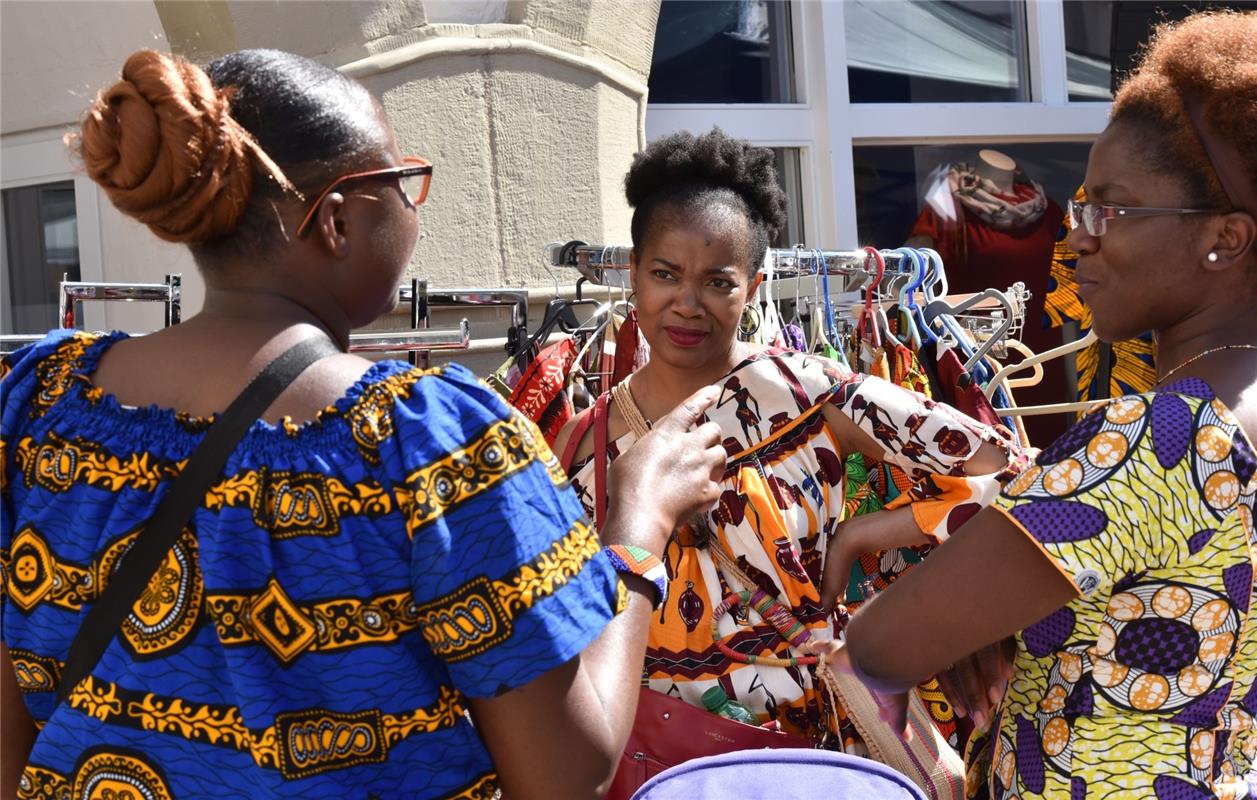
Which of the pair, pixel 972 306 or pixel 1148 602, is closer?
pixel 1148 602

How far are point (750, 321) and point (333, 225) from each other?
189cm

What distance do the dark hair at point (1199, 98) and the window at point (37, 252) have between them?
13.1ft

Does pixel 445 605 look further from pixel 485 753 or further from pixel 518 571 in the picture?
pixel 485 753

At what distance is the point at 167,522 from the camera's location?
110 cm

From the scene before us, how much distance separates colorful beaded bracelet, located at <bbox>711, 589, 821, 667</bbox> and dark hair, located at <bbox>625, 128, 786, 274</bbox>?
753 mm

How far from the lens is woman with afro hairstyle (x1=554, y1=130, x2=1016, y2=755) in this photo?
89.2 inches

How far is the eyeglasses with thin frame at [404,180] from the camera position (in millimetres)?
1188

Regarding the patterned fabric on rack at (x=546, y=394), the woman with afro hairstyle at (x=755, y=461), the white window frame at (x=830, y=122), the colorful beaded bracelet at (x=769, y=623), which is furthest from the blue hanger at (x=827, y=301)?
the white window frame at (x=830, y=122)

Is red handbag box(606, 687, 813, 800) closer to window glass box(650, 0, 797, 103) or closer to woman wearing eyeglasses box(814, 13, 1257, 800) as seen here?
woman wearing eyeglasses box(814, 13, 1257, 800)

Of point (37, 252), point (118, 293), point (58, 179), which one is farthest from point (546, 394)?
point (37, 252)

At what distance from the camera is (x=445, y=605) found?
1.09m

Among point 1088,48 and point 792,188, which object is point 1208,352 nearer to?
point 792,188

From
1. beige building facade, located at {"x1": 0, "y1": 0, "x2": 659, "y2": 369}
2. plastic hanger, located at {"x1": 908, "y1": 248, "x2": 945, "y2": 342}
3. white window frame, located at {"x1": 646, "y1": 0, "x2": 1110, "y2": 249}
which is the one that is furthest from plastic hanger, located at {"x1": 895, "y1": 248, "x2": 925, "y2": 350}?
white window frame, located at {"x1": 646, "y1": 0, "x2": 1110, "y2": 249}

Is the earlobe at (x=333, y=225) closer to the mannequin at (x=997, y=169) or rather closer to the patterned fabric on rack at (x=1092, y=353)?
the patterned fabric on rack at (x=1092, y=353)
